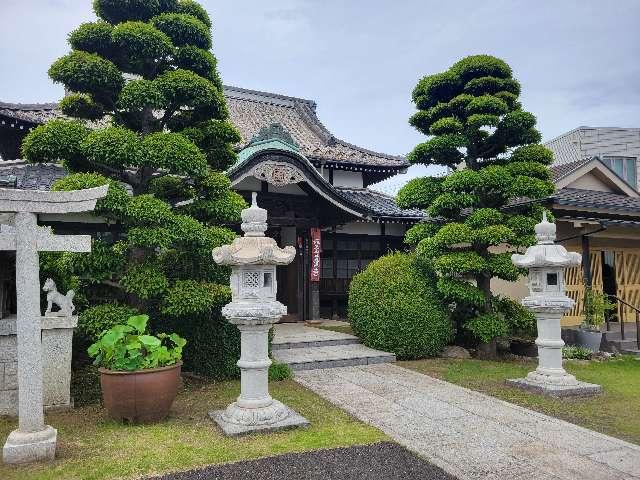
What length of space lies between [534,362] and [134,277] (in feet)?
27.6

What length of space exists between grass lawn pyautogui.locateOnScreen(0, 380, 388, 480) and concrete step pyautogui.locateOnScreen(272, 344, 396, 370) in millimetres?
2379

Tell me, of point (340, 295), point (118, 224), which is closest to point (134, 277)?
point (118, 224)

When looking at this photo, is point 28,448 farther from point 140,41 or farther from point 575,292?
point 575,292

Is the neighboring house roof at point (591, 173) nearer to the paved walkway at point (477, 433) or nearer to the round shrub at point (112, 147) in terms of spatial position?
the paved walkway at point (477, 433)

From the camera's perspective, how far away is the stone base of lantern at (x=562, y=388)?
738 cm

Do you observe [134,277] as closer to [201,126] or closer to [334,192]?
[201,126]

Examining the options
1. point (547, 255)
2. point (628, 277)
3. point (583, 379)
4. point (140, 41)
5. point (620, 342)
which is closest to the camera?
point (140, 41)

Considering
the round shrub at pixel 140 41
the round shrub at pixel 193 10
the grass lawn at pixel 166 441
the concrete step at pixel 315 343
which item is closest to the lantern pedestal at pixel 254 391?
the grass lawn at pixel 166 441

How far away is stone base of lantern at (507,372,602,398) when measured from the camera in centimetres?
738

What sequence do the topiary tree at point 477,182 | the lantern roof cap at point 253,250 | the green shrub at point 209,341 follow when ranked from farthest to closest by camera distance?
1. the topiary tree at point 477,182
2. the green shrub at point 209,341
3. the lantern roof cap at point 253,250

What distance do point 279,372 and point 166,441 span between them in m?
3.28

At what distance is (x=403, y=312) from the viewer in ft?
32.8


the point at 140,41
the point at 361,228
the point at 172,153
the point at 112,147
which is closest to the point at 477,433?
the point at 172,153

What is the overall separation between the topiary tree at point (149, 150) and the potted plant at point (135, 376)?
1.02 meters
